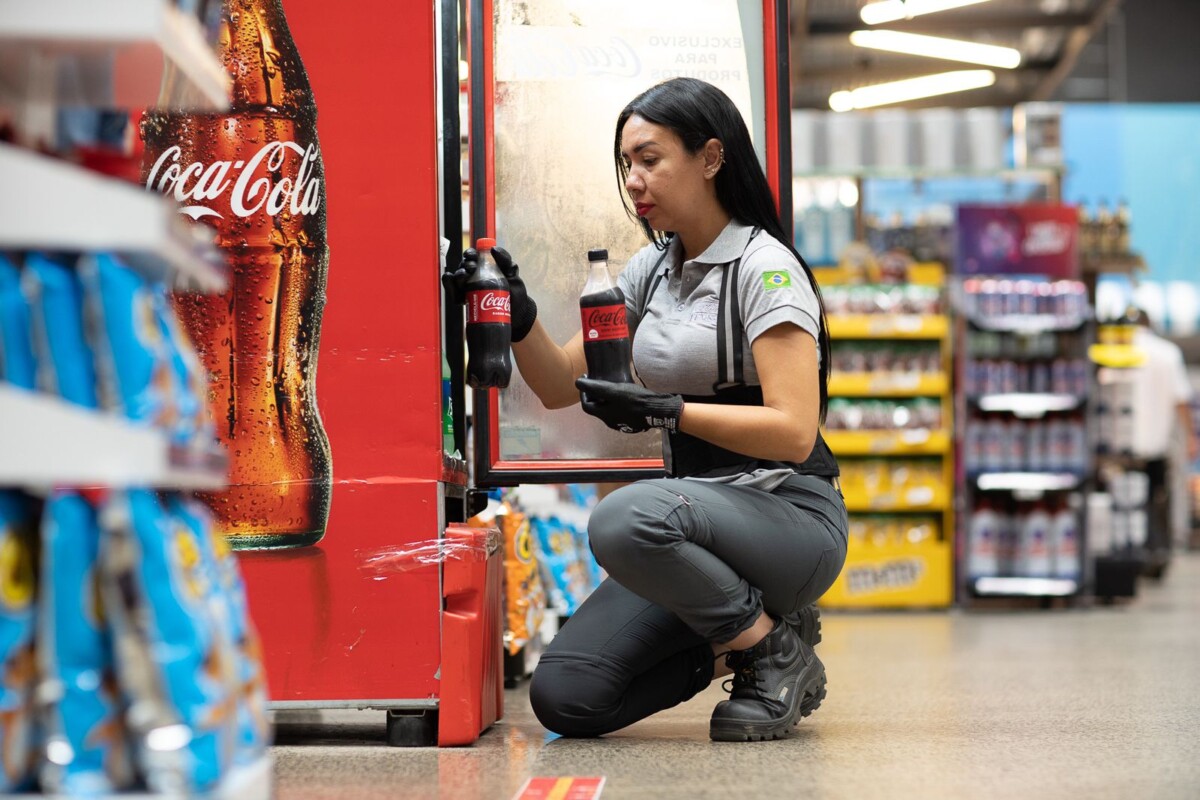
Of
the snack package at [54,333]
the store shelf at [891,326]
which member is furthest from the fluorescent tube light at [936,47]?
the snack package at [54,333]

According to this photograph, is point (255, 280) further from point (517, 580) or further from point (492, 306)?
point (517, 580)

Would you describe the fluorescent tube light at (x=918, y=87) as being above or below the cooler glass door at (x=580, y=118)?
above

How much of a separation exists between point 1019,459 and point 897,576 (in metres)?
0.86

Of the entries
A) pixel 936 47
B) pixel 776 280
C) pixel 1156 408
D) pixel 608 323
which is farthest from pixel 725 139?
pixel 1156 408

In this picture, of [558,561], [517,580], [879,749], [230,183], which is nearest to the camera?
[879,749]

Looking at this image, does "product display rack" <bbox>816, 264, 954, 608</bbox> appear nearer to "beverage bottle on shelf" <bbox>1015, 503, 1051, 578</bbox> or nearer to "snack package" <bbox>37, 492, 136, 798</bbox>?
"beverage bottle on shelf" <bbox>1015, 503, 1051, 578</bbox>

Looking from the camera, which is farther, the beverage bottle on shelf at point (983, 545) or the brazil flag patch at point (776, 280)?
the beverage bottle on shelf at point (983, 545)

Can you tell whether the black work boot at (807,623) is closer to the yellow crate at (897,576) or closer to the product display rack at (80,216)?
the product display rack at (80,216)

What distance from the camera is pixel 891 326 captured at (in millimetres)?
7227

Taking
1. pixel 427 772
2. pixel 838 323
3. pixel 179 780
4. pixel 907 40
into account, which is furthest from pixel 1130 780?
pixel 907 40

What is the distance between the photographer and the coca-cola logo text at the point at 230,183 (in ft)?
8.23

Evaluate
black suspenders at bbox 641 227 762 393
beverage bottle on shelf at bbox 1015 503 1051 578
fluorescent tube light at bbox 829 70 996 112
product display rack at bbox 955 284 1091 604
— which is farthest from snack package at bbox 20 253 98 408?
fluorescent tube light at bbox 829 70 996 112

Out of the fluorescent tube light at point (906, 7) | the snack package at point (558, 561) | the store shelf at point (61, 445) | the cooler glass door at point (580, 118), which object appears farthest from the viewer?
the fluorescent tube light at point (906, 7)

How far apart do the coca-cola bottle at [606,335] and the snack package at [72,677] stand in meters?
1.41
